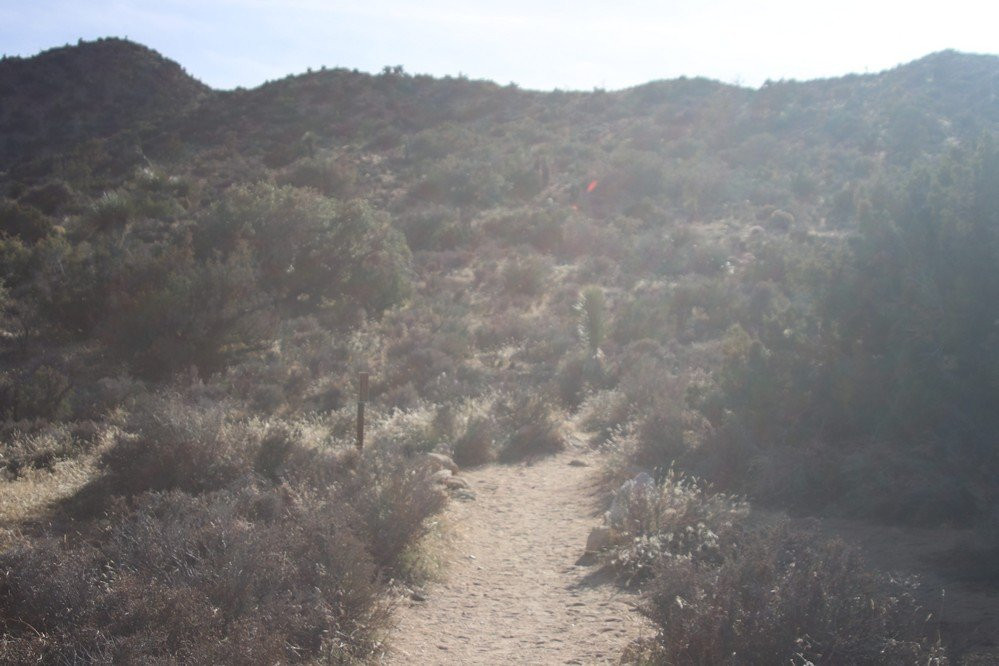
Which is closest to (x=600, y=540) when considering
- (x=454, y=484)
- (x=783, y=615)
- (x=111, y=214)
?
(x=454, y=484)

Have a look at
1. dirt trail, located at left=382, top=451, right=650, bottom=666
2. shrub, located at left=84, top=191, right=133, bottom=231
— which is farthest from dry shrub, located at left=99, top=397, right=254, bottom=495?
shrub, located at left=84, top=191, right=133, bottom=231

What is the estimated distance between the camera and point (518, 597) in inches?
274

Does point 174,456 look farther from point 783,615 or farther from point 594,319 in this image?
point 594,319

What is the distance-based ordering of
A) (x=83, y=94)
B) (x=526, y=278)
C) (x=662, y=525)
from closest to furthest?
(x=662, y=525) → (x=526, y=278) → (x=83, y=94)

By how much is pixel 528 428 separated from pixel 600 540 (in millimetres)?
4755

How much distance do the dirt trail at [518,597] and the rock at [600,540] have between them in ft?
0.70

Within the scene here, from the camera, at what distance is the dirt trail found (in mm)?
5824

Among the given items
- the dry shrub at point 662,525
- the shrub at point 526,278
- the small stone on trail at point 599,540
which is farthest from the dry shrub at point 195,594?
the shrub at point 526,278

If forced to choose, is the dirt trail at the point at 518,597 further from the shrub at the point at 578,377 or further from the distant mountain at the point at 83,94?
the distant mountain at the point at 83,94

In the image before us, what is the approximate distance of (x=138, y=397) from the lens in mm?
11766

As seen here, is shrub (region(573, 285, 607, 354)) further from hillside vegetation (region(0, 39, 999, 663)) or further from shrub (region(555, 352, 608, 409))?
shrub (region(555, 352, 608, 409))

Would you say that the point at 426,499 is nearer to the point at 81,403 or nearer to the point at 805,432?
the point at 805,432

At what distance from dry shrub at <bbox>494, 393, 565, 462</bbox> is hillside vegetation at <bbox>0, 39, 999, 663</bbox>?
0.05m

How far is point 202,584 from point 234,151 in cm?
3640
